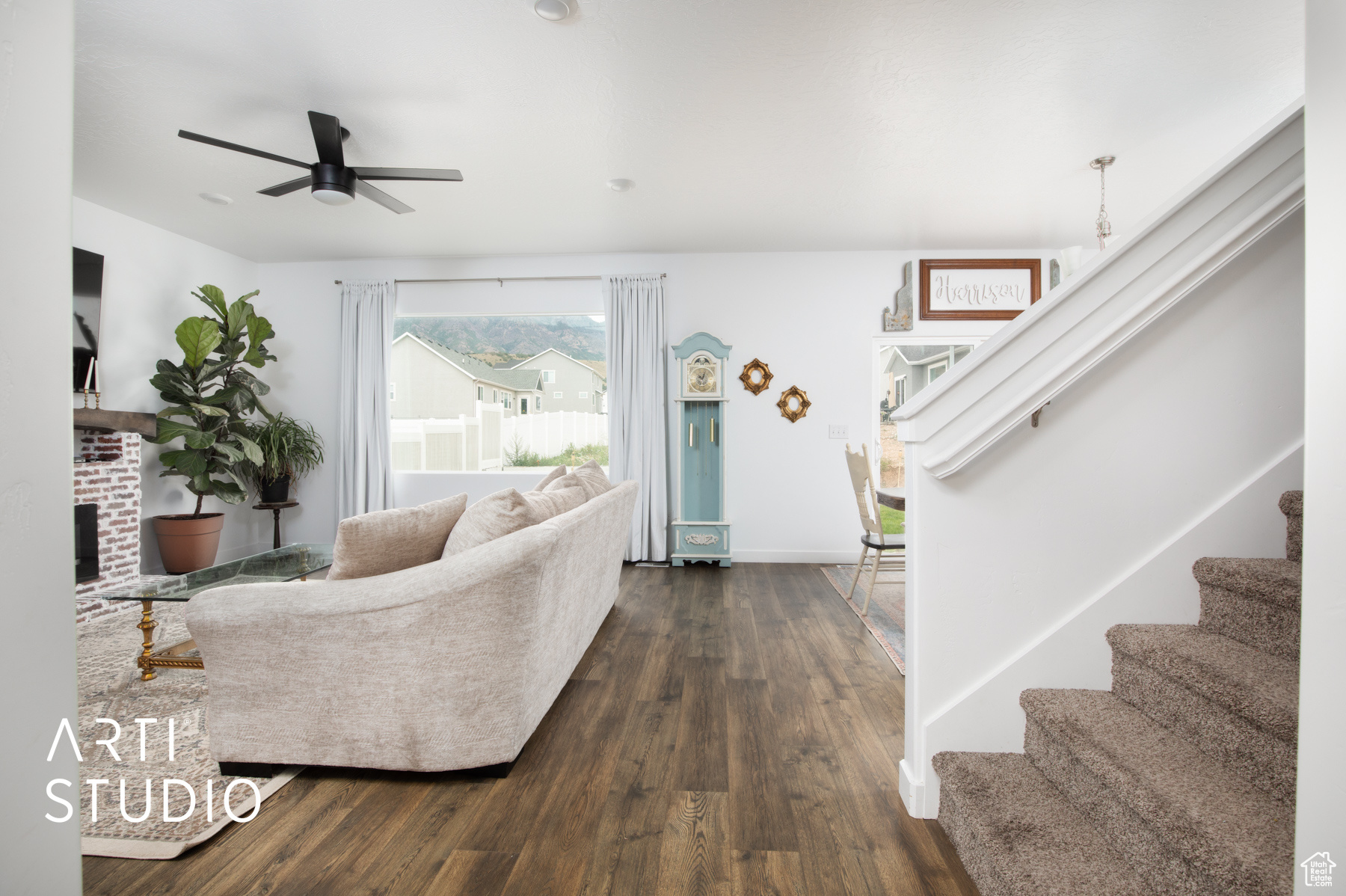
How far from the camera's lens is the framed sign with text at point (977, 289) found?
4867 millimetres

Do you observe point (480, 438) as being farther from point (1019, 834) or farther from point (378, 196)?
point (1019, 834)

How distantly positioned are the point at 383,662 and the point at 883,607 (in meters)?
2.86

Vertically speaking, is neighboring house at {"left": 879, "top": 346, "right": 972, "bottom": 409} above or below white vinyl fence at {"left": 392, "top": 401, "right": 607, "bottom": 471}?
above

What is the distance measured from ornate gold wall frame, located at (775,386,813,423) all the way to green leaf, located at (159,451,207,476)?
4423 mm

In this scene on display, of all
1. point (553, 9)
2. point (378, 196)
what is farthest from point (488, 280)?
point (553, 9)

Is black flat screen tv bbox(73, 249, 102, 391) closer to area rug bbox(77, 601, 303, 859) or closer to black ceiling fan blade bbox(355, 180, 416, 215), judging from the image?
area rug bbox(77, 601, 303, 859)

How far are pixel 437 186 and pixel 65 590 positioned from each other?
11.9ft

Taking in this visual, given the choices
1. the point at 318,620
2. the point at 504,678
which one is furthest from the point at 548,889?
the point at 318,620

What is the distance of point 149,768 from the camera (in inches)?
72.8

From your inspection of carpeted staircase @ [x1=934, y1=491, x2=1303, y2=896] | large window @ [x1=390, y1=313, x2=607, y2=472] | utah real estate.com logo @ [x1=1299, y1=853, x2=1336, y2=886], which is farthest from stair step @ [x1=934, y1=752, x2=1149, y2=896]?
large window @ [x1=390, y1=313, x2=607, y2=472]

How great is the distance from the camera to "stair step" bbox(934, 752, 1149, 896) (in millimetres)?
1134

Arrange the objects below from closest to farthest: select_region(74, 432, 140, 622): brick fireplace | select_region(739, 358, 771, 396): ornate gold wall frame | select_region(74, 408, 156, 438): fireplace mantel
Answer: select_region(74, 408, 156, 438): fireplace mantel → select_region(74, 432, 140, 622): brick fireplace → select_region(739, 358, 771, 396): ornate gold wall frame

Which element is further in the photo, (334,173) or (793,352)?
(793,352)

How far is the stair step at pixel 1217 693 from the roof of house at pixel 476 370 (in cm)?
460
